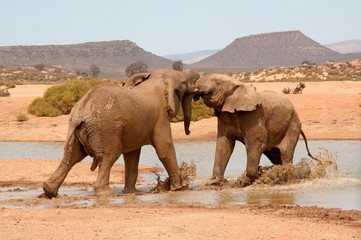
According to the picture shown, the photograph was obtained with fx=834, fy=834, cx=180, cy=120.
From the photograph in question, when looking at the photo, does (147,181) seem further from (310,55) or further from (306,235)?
(310,55)

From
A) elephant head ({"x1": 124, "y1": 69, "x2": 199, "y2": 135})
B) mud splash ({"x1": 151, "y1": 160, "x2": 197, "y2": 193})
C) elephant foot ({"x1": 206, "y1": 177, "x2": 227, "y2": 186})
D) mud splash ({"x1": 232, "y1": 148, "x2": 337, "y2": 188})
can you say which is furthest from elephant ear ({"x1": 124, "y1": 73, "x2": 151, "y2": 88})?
mud splash ({"x1": 232, "y1": 148, "x2": 337, "y2": 188})

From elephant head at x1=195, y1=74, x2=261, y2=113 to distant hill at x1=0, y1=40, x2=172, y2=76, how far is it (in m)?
121

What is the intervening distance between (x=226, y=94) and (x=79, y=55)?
12714 cm

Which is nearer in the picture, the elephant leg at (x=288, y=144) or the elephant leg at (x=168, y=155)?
the elephant leg at (x=168, y=155)

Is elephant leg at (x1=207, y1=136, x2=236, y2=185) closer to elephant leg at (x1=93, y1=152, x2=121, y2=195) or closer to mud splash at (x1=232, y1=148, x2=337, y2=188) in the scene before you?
mud splash at (x1=232, y1=148, x2=337, y2=188)

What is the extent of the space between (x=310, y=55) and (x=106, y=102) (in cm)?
14661

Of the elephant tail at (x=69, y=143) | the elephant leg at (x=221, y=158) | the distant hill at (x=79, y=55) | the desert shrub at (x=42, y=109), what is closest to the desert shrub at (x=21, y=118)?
the desert shrub at (x=42, y=109)

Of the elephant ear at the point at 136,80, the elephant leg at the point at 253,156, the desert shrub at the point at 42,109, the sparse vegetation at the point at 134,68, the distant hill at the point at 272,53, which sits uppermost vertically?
the elephant ear at the point at 136,80

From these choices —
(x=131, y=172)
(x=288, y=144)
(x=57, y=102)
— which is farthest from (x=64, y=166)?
(x=57, y=102)

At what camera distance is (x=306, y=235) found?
1014 cm

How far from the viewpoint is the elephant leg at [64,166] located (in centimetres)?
1462

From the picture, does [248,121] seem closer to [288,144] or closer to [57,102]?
[288,144]

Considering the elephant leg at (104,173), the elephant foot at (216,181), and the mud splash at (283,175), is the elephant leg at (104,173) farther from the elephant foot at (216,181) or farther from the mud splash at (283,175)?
the mud splash at (283,175)

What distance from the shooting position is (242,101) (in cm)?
1628
